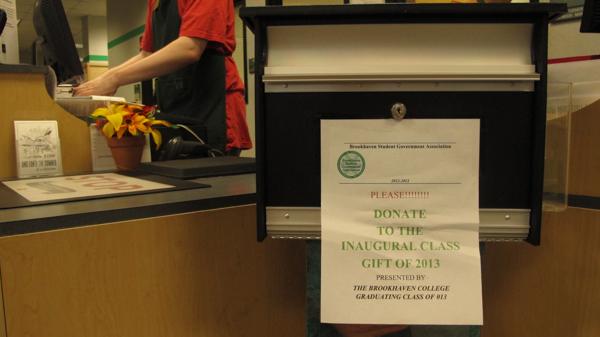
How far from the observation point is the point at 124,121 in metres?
1.20

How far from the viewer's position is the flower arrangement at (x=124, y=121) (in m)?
1.19

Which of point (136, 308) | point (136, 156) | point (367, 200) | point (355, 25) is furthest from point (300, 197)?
point (136, 156)

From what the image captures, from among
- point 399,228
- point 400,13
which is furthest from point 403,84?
point 399,228

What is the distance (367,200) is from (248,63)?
8.95ft

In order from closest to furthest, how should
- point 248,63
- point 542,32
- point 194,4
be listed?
point 542,32
point 194,4
point 248,63

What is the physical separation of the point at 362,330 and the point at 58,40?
1.24 m

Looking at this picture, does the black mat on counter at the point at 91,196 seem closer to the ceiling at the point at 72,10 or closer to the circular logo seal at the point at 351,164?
the circular logo seal at the point at 351,164

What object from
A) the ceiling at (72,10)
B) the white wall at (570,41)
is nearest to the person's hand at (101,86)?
the white wall at (570,41)

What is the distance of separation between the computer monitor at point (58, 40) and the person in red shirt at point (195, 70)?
0.06m

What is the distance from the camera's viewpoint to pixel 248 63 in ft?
10.5

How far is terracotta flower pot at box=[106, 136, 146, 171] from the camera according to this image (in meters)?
1.23

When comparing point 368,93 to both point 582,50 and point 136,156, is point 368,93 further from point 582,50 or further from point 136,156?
point 582,50

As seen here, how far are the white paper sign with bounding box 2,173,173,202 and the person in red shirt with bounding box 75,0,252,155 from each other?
1.95 ft

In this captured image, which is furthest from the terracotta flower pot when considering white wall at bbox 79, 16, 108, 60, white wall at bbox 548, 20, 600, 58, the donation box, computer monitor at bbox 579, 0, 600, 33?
white wall at bbox 79, 16, 108, 60
